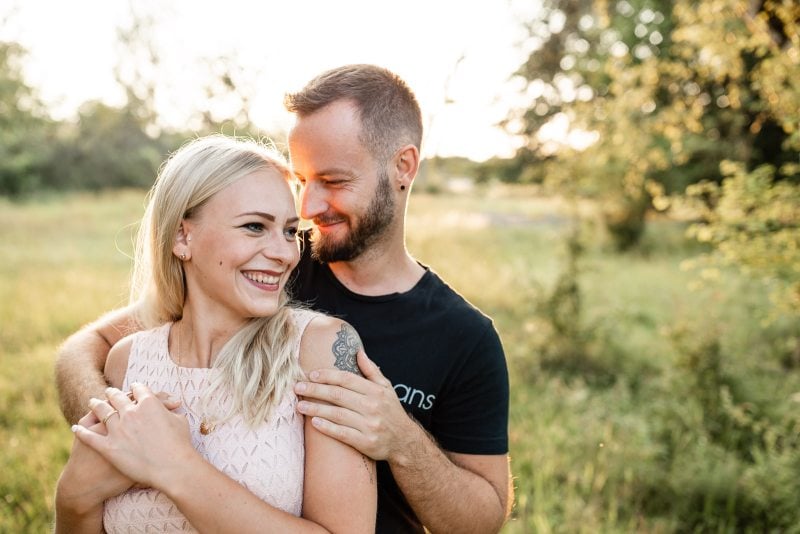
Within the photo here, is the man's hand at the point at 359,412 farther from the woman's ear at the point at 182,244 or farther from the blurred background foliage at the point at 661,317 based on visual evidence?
the blurred background foliage at the point at 661,317

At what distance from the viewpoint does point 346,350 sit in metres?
2.07

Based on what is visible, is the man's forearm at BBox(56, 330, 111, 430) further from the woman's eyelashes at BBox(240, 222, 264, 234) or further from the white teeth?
the woman's eyelashes at BBox(240, 222, 264, 234)

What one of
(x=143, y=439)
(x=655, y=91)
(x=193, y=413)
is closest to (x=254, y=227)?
(x=193, y=413)

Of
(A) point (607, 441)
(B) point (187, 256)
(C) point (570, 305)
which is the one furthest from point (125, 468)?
(C) point (570, 305)

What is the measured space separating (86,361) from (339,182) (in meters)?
1.25

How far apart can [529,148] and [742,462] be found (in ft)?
55.1

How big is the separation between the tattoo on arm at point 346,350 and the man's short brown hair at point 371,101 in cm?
85

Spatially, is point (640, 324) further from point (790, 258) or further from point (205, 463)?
point (205, 463)

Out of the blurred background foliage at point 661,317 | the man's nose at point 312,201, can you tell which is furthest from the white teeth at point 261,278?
the blurred background foliage at point 661,317

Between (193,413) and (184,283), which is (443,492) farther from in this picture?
(184,283)

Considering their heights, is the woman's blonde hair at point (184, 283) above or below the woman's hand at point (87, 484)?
A: above

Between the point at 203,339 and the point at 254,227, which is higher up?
the point at 254,227

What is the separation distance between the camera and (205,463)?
1.80 metres

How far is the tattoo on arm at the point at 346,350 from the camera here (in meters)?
2.05
